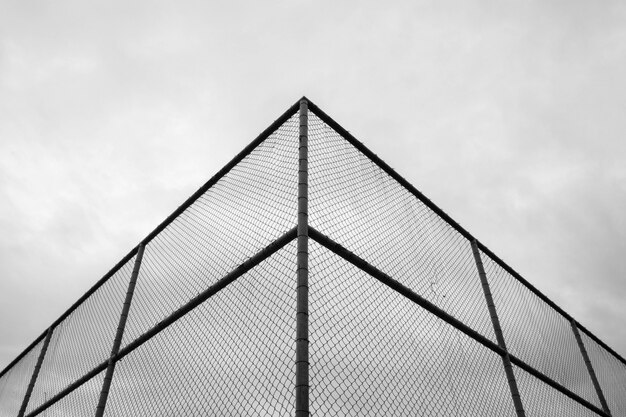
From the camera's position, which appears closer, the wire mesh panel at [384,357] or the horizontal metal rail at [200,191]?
the wire mesh panel at [384,357]

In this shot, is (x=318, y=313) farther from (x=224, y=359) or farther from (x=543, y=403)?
(x=543, y=403)

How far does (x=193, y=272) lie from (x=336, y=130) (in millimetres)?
1663

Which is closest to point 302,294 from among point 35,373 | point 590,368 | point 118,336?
point 118,336

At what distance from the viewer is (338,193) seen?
Result: 2.90m

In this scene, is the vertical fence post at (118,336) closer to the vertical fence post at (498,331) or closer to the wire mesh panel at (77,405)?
the wire mesh panel at (77,405)

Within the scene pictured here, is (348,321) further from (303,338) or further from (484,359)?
(484,359)

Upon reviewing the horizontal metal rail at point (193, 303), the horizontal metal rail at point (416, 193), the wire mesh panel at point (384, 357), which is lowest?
the wire mesh panel at point (384, 357)

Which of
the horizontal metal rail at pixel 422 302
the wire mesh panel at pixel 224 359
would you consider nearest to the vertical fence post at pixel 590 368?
the horizontal metal rail at pixel 422 302

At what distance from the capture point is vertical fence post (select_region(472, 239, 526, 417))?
135 inches

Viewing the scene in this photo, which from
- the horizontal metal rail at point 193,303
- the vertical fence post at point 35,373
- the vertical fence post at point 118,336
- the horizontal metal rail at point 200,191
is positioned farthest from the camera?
the vertical fence post at point 35,373

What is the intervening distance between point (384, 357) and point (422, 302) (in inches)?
26.6

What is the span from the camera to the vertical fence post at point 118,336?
339 cm

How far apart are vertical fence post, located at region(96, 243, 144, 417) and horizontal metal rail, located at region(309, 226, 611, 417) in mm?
2468

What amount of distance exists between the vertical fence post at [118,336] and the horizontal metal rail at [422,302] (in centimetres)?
247
